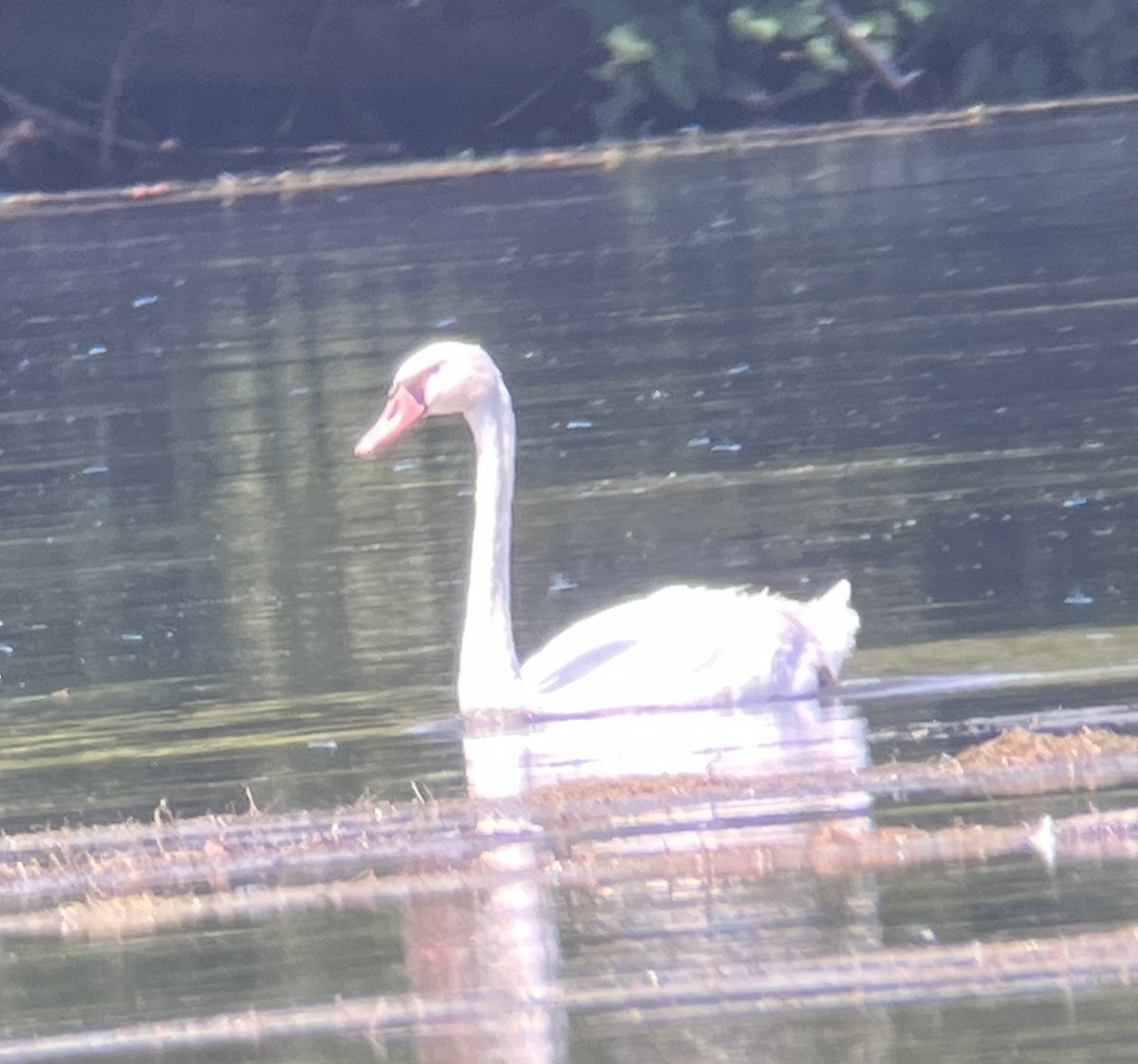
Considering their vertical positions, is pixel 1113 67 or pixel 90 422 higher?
pixel 1113 67

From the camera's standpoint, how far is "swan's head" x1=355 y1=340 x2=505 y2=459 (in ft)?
34.6

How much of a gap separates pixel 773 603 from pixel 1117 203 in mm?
15079

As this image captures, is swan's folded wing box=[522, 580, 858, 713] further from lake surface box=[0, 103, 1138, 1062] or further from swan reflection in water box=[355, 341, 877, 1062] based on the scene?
lake surface box=[0, 103, 1138, 1062]

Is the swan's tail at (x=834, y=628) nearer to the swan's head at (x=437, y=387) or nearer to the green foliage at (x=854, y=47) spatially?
the swan's head at (x=437, y=387)

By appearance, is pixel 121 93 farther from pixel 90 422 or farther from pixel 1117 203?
pixel 90 422

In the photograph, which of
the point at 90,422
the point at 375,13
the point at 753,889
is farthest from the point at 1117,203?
the point at 753,889

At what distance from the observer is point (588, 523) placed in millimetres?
13359

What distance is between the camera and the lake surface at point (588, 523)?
6680mm

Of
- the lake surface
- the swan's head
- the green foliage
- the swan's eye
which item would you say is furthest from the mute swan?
the green foliage

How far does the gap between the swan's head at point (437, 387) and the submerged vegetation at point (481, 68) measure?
24.6m

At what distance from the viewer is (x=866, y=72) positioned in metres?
37.0

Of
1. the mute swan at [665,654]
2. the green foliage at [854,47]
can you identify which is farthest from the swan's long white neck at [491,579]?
the green foliage at [854,47]

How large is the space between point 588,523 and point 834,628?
3.66 meters

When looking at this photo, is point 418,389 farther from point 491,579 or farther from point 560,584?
point 560,584
